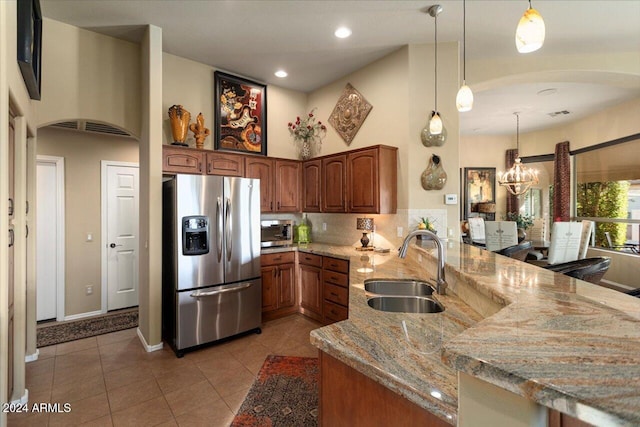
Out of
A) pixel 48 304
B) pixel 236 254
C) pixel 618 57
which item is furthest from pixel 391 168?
pixel 48 304

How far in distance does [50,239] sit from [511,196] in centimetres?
876

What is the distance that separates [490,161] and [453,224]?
4.81 meters

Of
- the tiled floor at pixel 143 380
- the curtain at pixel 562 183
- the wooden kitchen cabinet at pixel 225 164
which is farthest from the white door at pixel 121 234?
the curtain at pixel 562 183

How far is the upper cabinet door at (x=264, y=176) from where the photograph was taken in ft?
13.6

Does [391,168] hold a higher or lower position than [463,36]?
lower

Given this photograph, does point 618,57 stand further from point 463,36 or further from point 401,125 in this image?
point 401,125

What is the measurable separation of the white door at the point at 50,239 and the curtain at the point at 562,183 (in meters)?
8.63

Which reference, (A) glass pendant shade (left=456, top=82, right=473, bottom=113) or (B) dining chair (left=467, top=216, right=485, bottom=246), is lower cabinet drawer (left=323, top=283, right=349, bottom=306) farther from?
(B) dining chair (left=467, top=216, right=485, bottom=246)

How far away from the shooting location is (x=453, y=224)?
361 cm

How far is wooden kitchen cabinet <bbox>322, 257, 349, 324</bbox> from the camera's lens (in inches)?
137

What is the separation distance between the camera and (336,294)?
3586mm

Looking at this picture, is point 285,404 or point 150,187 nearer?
point 285,404

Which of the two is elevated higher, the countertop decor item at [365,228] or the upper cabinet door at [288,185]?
the upper cabinet door at [288,185]

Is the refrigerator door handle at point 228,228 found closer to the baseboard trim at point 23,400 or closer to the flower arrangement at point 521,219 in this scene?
the baseboard trim at point 23,400
